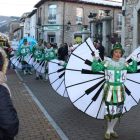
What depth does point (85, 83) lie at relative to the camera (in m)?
4.61

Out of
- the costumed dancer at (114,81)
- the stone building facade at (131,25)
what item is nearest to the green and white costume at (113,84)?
the costumed dancer at (114,81)

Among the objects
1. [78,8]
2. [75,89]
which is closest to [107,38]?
[75,89]

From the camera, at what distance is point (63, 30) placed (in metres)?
28.8

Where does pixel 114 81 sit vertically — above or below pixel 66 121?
above

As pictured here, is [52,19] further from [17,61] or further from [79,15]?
[17,61]

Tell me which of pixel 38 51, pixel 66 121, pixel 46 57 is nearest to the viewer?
pixel 66 121

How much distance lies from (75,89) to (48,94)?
369cm

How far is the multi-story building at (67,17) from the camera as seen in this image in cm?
2859

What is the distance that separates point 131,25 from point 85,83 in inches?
289

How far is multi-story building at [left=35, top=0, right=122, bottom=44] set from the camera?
28.6 m

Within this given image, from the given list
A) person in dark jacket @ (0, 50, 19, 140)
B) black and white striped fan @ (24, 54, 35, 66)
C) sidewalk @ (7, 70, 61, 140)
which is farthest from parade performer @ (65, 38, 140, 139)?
black and white striped fan @ (24, 54, 35, 66)

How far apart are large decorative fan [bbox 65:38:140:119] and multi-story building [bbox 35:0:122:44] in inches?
922

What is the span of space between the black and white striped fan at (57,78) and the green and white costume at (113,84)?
7.77ft

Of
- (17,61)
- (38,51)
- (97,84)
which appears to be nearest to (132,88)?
(97,84)
